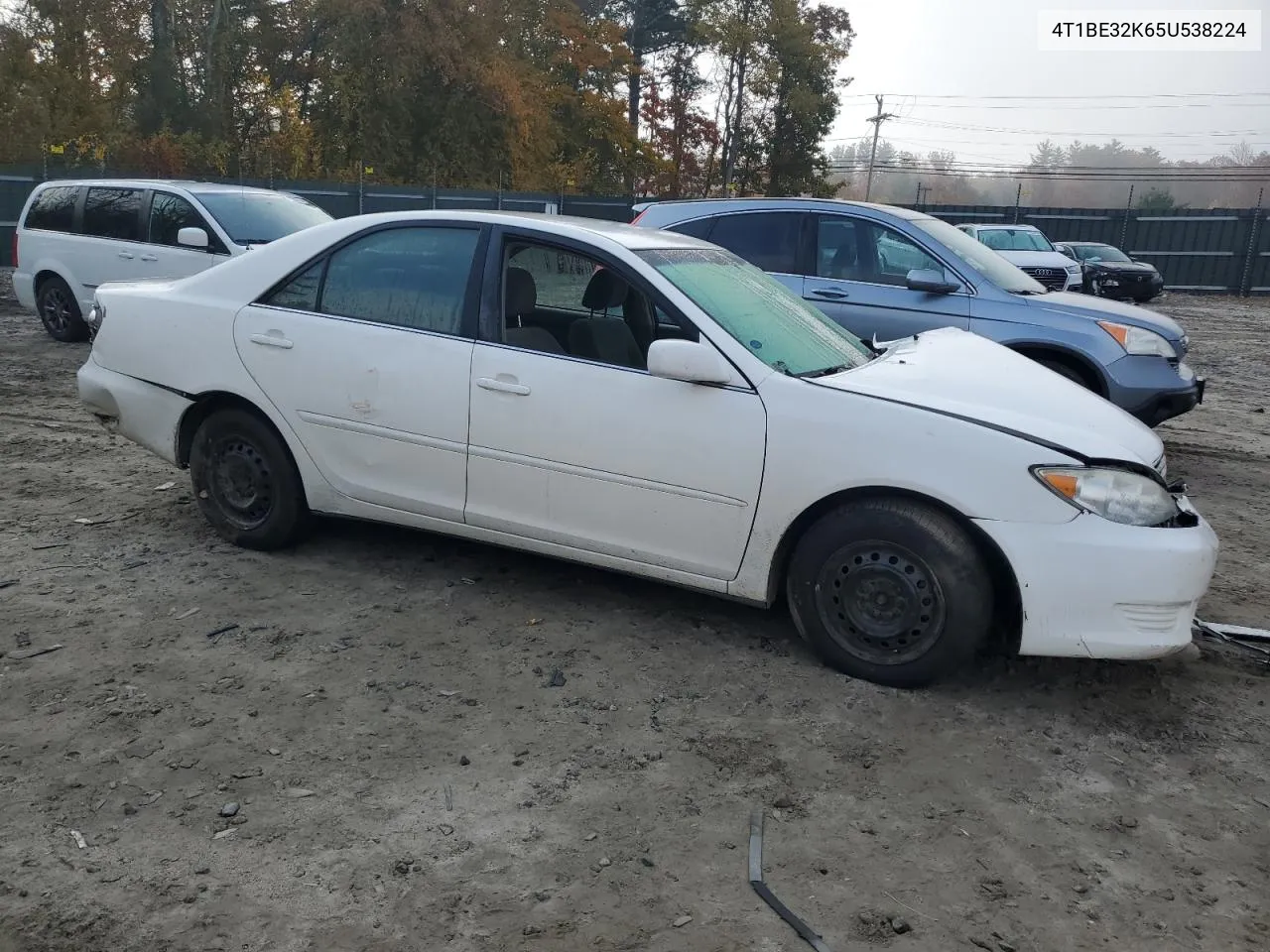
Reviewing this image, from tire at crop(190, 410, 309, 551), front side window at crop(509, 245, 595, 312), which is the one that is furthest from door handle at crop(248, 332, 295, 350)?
front side window at crop(509, 245, 595, 312)

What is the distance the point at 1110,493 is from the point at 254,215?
893 centimetres

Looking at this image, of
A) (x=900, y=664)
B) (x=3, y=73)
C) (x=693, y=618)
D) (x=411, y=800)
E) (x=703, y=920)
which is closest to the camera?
(x=703, y=920)

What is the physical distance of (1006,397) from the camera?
13.3 ft

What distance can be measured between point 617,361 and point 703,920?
2.21 meters

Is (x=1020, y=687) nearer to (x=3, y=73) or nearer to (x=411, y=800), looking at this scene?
(x=411, y=800)

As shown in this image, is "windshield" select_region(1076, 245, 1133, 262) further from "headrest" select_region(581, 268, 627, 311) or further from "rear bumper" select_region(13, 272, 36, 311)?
"headrest" select_region(581, 268, 627, 311)

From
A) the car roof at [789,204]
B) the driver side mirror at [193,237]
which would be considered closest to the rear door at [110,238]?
the driver side mirror at [193,237]

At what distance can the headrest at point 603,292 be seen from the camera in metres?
4.41

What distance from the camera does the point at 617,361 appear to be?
4.21m

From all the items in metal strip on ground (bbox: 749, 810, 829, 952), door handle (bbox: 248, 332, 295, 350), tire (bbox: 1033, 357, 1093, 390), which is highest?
door handle (bbox: 248, 332, 295, 350)

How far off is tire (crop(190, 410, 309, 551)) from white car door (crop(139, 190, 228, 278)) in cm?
565

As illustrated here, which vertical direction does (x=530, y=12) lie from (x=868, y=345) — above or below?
above

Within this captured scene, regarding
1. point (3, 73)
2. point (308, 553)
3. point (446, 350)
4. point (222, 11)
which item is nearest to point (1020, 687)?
point (446, 350)

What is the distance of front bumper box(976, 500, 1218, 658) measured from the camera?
356 centimetres
